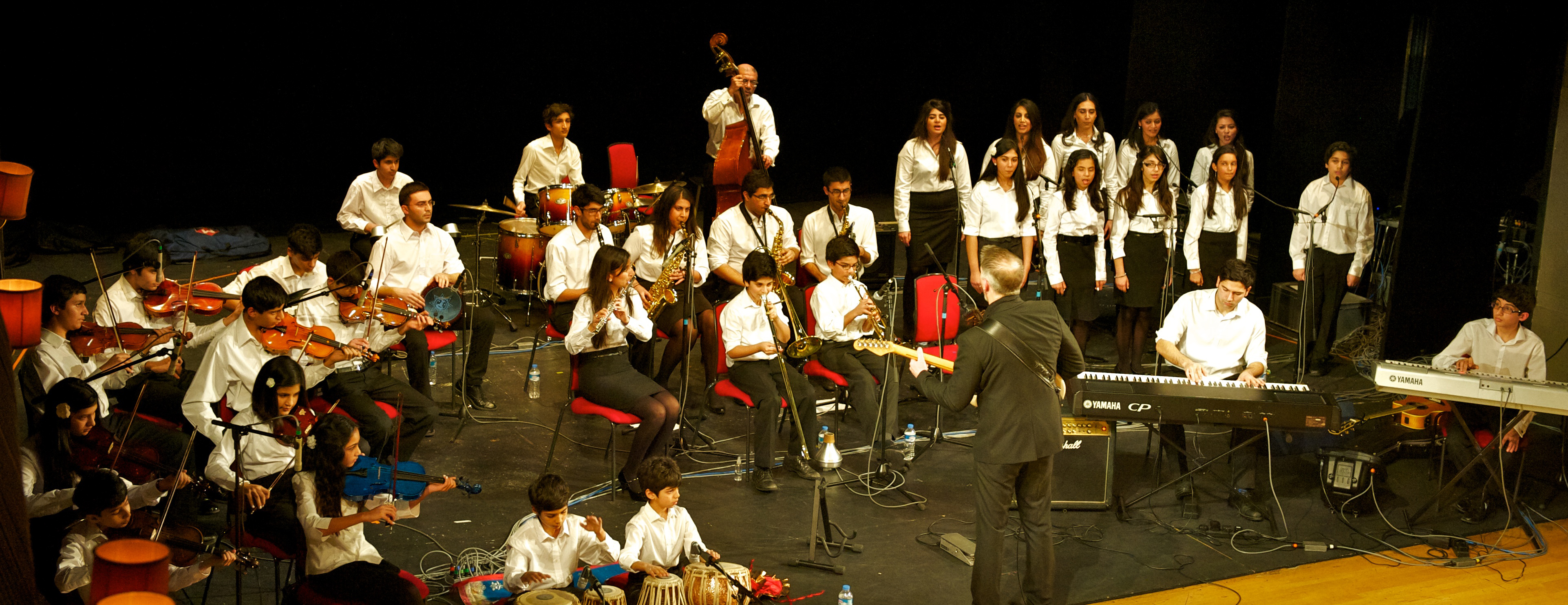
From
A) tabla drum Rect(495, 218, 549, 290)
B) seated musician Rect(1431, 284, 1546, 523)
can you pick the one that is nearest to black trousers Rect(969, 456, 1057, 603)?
seated musician Rect(1431, 284, 1546, 523)

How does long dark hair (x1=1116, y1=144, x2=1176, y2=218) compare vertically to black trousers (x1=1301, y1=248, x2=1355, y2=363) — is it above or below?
above

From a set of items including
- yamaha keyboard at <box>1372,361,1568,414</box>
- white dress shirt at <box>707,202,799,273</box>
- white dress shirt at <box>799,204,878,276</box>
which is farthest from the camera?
white dress shirt at <box>799,204,878,276</box>

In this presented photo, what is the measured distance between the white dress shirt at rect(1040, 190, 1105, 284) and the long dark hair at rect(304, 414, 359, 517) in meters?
4.31

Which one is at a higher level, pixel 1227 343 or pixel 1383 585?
pixel 1227 343

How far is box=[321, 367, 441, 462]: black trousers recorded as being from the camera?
498 cm

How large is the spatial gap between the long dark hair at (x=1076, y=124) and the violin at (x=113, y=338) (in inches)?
215

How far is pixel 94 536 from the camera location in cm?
361

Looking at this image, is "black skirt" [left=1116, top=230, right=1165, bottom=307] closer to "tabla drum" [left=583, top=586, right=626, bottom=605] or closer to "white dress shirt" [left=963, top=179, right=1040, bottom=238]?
"white dress shirt" [left=963, top=179, right=1040, bottom=238]

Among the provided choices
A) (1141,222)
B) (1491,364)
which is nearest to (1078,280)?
(1141,222)

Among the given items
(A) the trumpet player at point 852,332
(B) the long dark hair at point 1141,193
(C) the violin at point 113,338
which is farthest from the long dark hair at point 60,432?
(B) the long dark hair at point 1141,193

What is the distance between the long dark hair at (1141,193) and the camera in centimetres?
688

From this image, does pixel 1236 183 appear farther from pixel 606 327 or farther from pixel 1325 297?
pixel 606 327

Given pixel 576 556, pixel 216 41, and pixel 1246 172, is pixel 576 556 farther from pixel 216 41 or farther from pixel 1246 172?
pixel 216 41

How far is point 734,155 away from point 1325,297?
151 inches
